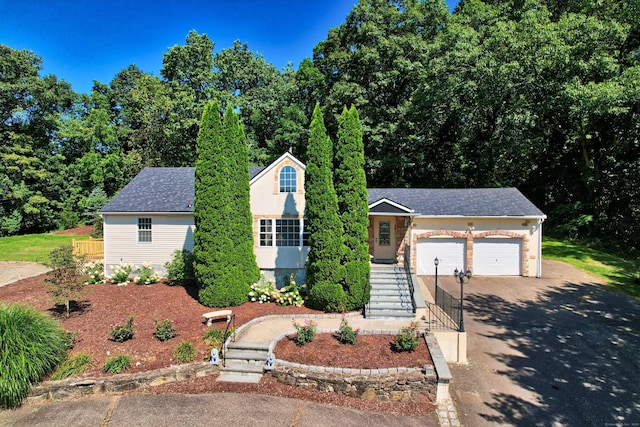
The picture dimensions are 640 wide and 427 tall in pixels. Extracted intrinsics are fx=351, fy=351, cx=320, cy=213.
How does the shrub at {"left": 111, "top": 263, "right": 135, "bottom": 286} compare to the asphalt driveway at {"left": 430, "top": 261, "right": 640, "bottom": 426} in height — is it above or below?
above

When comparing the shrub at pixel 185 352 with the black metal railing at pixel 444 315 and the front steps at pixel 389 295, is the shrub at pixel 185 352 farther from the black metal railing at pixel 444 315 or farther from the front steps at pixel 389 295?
the black metal railing at pixel 444 315

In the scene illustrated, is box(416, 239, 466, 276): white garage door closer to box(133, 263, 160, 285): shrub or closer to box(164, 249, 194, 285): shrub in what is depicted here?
box(164, 249, 194, 285): shrub

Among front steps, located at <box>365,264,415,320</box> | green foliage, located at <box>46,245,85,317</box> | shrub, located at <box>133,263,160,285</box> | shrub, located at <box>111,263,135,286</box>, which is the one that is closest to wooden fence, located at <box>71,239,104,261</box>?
shrub, located at <box>111,263,135,286</box>

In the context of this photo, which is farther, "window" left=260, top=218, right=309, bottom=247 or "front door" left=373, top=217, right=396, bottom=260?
"front door" left=373, top=217, right=396, bottom=260

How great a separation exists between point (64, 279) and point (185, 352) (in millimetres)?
5494

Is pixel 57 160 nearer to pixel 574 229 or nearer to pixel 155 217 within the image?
pixel 155 217

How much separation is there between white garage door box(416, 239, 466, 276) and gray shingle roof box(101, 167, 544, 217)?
1605mm

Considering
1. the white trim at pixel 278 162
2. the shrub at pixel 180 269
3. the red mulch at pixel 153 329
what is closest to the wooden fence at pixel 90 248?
the red mulch at pixel 153 329

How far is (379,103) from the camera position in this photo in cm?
2981

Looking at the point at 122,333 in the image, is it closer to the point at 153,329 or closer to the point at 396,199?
the point at 153,329

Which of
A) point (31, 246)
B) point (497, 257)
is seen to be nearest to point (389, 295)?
point (497, 257)

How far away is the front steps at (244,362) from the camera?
9.15 meters

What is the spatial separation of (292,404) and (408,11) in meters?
29.4

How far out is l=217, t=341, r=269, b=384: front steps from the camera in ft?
30.0
